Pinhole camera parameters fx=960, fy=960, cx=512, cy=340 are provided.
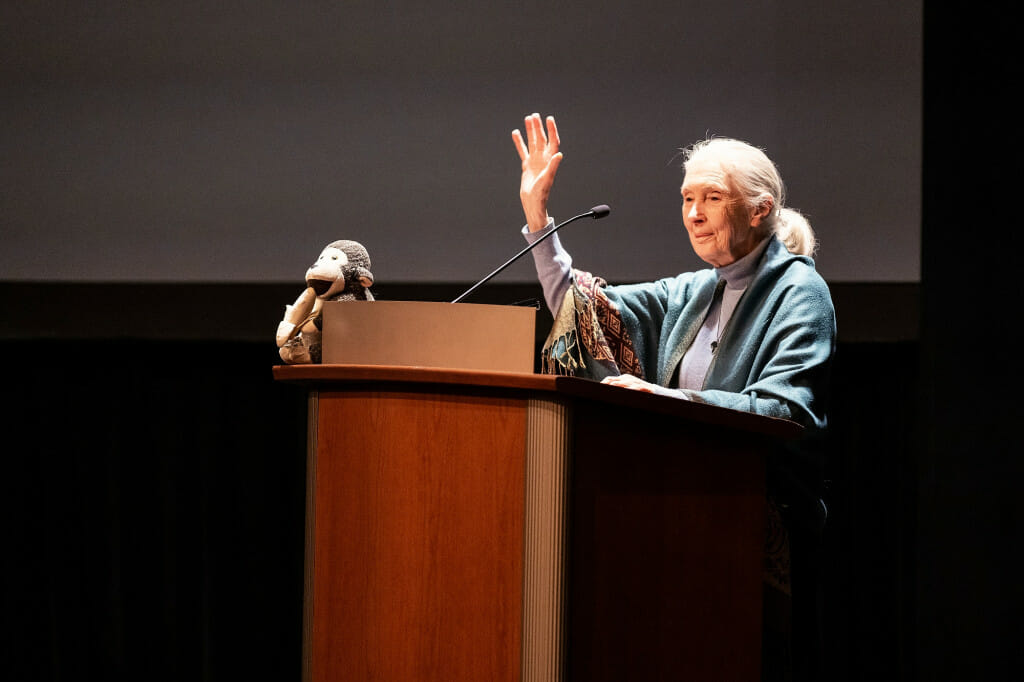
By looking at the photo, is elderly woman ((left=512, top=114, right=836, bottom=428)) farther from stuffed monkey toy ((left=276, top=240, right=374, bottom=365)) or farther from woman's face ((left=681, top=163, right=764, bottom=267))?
stuffed monkey toy ((left=276, top=240, right=374, bottom=365))

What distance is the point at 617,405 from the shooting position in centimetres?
132

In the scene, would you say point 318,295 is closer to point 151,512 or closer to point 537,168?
point 537,168

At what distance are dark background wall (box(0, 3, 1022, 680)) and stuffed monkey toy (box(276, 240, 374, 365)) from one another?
108 centimetres

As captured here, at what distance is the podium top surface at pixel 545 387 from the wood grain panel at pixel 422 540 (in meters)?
0.02

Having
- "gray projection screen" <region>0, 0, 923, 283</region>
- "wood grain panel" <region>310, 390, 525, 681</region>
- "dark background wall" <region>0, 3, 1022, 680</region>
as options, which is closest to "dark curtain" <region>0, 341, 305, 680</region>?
"dark background wall" <region>0, 3, 1022, 680</region>

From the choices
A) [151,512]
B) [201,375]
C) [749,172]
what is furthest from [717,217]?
[151,512]

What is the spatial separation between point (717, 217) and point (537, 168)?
40 centimetres

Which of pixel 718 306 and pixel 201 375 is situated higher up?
pixel 718 306

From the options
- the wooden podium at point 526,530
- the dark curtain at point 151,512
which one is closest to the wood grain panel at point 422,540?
the wooden podium at point 526,530

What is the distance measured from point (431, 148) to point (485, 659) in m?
1.87

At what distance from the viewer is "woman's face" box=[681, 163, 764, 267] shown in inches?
76.5

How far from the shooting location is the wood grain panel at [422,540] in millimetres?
1280

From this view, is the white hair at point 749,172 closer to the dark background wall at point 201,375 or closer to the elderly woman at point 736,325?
the elderly woman at point 736,325

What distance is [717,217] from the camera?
195cm
